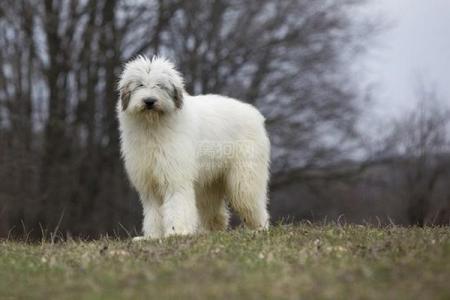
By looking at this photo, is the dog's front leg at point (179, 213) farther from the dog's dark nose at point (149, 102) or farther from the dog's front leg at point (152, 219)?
the dog's dark nose at point (149, 102)

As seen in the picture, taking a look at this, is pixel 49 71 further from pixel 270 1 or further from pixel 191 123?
pixel 191 123

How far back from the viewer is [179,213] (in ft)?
28.3

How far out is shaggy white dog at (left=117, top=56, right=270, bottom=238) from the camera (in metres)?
8.71

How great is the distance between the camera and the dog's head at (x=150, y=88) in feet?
28.2

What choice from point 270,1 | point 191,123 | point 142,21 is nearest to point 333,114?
point 270,1

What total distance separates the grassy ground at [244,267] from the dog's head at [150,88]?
1694 mm

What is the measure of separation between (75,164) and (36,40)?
317 centimetres

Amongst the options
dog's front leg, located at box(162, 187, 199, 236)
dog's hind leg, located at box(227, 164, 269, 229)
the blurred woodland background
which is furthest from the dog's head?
the blurred woodland background

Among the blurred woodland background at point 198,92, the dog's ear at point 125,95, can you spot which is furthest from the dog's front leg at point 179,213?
the blurred woodland background at point 198,92

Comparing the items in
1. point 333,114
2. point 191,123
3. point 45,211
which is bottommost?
point 45,211

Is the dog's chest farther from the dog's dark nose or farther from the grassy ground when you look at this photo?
the grassy ground

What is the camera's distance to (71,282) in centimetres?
525

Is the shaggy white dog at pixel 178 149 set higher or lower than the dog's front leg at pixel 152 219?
higher

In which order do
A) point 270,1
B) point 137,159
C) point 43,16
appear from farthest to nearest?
point 270,1, point 43,16, point 137,159
